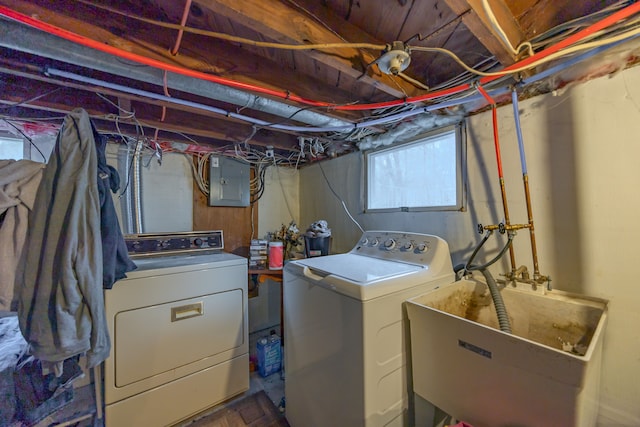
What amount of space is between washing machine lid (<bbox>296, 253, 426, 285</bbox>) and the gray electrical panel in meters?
1.38

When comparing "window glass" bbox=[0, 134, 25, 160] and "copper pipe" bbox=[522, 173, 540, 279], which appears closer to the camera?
"copper pipe" bbox=[522, 173, 540, 279]

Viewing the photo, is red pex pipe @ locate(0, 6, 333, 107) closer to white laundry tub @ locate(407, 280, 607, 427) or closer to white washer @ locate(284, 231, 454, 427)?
white washer @ locate(284, 231, 454, 427)

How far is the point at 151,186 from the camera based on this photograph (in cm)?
206

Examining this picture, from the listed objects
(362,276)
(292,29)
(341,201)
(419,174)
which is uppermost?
(292,29)

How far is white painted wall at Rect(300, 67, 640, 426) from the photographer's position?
3.20 ft

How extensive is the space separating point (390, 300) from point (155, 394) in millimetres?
1543

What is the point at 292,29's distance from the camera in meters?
0.86

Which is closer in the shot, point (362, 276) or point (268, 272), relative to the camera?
point (362, 276)

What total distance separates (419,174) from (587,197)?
861 millimetres

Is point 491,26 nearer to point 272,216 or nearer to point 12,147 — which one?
point 272,216

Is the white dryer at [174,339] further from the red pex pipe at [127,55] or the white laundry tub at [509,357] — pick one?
the white laundry tub at [509,357]

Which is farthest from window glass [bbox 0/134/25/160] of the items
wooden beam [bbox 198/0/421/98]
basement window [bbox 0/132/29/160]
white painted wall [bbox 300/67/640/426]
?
white painted wall [bbox 300/67/640/426]

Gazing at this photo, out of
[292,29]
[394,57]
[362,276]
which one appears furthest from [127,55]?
[362,276]

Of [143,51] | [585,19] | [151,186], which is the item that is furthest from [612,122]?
[151,186]
